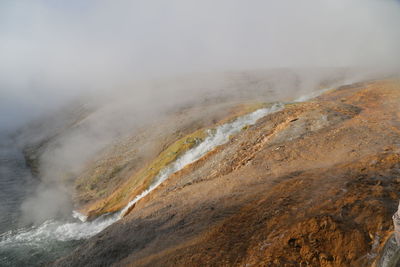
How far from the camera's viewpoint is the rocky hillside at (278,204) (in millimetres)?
11312

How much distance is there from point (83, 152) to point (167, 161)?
Result: 19.9m

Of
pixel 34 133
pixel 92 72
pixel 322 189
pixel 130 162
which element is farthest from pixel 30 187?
pixel 92 72

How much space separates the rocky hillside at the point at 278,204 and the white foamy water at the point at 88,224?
2206 mm

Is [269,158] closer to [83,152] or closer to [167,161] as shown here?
[167,161]

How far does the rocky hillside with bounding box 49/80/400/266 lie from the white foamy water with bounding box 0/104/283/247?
2.21 m

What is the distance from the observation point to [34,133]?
59094 mm

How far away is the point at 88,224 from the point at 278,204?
18691mm

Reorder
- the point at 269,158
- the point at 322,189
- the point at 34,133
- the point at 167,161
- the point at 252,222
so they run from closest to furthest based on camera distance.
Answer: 1. the point at 252,222
2. the point at 322,189
3. the point at 269,158
4. the point at 167,161
5. the point at 34,133

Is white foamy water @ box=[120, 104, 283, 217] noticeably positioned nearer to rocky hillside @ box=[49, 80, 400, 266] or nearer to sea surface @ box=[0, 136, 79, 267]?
rocky hillside @ box=[49, 80, 400, 266]

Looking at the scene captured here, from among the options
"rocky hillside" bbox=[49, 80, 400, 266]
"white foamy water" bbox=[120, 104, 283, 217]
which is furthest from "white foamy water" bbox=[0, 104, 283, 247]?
"rocky hillside" bbox=[49, 80, 400, 266]

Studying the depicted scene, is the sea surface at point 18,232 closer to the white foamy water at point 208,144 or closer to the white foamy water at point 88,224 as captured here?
the white foamy water at point 88,224

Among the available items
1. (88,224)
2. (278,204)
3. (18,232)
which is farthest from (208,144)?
(18,232)

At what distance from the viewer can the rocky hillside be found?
11.3 m

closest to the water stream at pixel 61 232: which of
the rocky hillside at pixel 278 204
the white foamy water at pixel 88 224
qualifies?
the white foamy water at pixel 88 224
